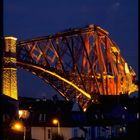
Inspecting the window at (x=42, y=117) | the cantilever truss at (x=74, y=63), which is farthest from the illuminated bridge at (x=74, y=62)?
the window at (x=42, y=117)

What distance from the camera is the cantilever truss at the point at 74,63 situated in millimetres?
66750

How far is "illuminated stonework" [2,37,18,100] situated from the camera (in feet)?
155

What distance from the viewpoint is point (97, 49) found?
68750 mm

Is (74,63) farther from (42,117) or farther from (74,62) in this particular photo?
(42,117)

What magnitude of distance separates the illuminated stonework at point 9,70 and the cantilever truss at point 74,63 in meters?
16.0

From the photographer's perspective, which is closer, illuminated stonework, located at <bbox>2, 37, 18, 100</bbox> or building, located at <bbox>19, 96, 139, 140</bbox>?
building, located at <bbox>19, 96, 139, 140</bbox>

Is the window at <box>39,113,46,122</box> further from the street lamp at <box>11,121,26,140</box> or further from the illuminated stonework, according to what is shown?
the street lamp at <box>11,121,26,140</box>

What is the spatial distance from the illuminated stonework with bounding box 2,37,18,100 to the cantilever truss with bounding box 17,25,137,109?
16.0m

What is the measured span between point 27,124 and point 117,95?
30.3m

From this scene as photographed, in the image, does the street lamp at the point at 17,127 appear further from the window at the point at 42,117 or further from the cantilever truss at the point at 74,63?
the cantilever truss at the point at 74,63

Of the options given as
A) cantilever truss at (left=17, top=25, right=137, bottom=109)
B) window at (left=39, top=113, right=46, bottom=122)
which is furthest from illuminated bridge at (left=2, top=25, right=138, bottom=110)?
window at (left=39, top=113, right=46, bottom=122)

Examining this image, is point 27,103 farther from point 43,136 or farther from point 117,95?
point 117,95

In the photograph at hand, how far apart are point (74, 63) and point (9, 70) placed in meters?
20.8

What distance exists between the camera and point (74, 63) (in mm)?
67312
